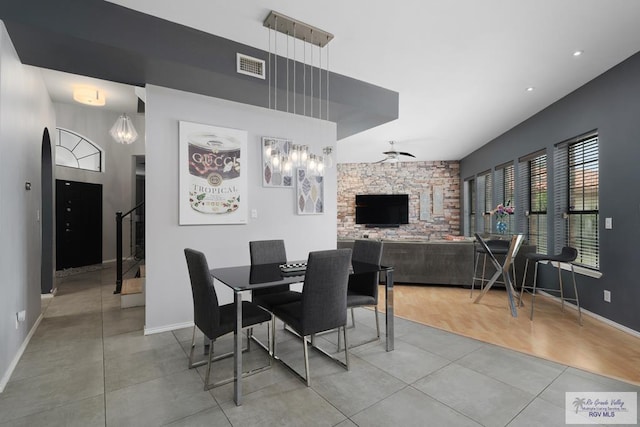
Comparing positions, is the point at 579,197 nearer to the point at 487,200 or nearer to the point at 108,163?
the point at 487,200

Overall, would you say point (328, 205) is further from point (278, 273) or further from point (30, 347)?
point (30, 347)

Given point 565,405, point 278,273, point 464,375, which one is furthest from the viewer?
point 278,273

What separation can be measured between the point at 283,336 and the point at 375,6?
293 cm

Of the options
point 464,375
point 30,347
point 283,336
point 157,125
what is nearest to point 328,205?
point 283,336

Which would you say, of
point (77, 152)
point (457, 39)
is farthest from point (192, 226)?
point (77, 152)

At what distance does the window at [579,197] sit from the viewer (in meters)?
3.71

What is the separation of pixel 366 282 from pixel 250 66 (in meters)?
2.33

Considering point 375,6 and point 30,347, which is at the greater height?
point 375,6

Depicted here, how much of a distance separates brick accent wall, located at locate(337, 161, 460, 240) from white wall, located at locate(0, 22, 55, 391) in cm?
685

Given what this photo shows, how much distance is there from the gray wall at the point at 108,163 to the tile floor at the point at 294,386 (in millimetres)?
4633

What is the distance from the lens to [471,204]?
8039 millimetres

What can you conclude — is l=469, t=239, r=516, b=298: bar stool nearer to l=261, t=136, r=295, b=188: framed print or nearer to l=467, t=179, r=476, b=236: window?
l=261, t=136, r=295, b=188: framed print

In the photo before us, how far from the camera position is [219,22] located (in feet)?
8.49

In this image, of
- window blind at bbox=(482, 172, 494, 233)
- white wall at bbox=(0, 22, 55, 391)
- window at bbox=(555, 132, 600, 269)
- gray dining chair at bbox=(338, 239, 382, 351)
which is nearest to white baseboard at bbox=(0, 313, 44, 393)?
white wall at bbox=(0, 22, 55, 391)
